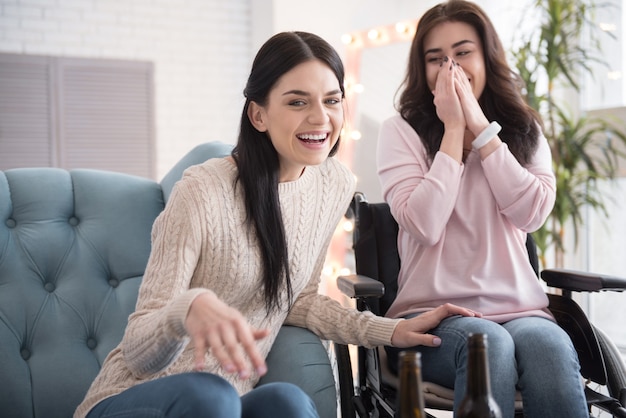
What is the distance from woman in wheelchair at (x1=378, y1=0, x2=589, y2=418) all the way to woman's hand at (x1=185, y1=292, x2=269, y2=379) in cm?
66

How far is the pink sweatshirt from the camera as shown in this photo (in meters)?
1.78

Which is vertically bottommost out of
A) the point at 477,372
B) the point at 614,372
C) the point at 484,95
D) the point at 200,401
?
the point at 614,372

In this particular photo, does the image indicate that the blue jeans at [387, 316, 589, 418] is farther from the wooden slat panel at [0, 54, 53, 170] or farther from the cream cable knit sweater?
the wooden slat panel at [0, 54, 53, 170]

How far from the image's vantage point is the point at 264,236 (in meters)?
1.54

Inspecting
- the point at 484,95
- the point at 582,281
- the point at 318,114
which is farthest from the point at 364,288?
the point at 484,95

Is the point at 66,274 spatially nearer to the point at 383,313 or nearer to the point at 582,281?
the point at 383,313

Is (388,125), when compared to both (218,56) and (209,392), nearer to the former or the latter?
(209,392)

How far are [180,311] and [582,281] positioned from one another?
1056 millimetres

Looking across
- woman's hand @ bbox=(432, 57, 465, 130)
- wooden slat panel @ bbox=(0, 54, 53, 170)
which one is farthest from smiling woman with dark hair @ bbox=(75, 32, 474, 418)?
wooden slat panel @ bbox=(0, 54, 53, 170)

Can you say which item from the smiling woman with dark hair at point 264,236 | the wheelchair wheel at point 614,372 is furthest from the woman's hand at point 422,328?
the wheelchair wheel at point 614,372

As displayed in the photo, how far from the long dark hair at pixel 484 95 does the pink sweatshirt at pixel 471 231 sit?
0.37 feet

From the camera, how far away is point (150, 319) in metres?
1.28

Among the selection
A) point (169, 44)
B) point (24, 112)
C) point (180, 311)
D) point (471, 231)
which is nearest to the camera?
point (180, 311)

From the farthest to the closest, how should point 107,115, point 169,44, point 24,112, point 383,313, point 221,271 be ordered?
point 169,44
point 107,115
point 24,112
point 383,313
point 221,271
